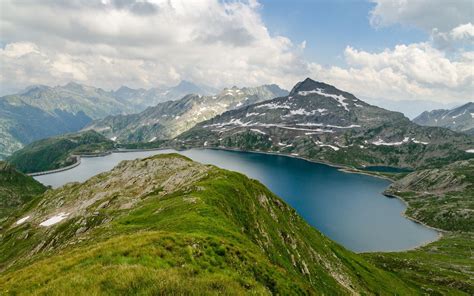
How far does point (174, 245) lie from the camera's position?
24.2m

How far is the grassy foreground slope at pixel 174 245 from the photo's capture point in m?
17.7

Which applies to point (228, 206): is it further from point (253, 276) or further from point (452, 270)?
point (452, 270)

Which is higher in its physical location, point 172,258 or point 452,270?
point 172,258

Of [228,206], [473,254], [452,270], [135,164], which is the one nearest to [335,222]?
[473,254]

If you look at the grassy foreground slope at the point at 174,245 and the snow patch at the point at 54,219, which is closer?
the grassy foreground slope at the point at 174,245

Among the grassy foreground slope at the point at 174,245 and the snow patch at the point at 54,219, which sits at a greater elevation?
the grassy foreground slope at the point at 174,245

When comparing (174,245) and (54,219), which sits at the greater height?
(174,245)

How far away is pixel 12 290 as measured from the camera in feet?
63.3

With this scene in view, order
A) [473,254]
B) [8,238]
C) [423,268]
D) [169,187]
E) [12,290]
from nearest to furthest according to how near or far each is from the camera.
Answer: [12,290] → [169,187] → [8,238] → [423,268] → [473,254]

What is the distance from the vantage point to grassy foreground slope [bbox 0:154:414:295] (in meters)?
17.7

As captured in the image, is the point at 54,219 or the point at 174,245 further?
the point at 54,219

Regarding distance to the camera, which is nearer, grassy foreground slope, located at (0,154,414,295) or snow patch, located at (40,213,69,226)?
grassy foreground slope, located at (0,154,414,295)

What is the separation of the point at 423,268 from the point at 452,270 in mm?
14351

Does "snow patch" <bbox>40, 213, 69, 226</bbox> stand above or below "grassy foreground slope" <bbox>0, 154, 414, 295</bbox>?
below
